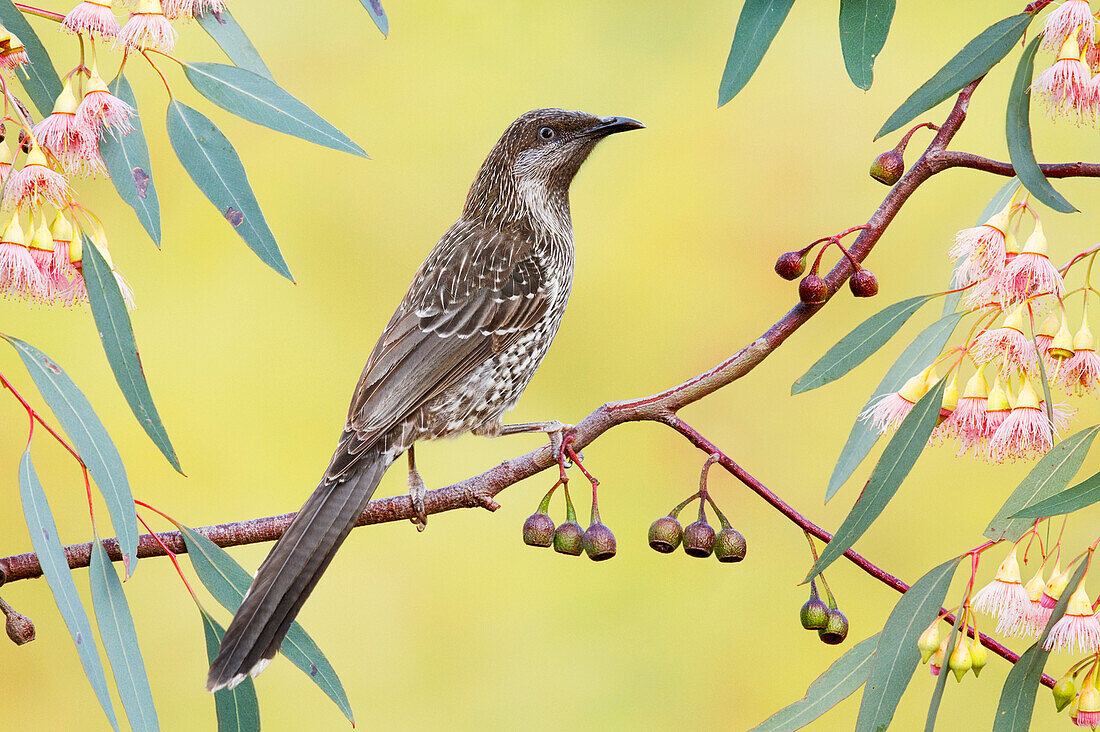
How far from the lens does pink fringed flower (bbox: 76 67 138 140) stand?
1182 mm

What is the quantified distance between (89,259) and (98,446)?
0.22 m

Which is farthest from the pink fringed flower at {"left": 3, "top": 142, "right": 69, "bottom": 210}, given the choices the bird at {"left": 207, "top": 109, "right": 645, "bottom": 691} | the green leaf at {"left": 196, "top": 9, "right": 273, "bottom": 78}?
the bird at {"left": 207, "top": 109, "right": 645, "bottom": 691}

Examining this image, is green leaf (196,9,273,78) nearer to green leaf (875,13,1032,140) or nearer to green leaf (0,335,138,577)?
green leaf (0,335,138,577)

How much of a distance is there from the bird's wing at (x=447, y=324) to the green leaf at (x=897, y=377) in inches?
24.8

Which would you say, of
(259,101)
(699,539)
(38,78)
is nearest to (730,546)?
(699,539)

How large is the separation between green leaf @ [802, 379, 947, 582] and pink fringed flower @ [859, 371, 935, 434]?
0.04 meters

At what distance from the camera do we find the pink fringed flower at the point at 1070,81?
109cm

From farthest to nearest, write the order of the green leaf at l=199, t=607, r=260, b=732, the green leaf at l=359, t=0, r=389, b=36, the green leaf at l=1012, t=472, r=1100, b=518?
the green leaf at l=199, t=607, r=260, b=732 → the green leaf at l=359, t=0, r=389, b=36 → the green leaf at l=1012, t=472, r=1100, b=518

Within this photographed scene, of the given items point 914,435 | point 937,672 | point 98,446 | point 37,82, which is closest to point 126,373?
point 98,446

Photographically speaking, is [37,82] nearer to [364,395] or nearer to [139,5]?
[139,5]

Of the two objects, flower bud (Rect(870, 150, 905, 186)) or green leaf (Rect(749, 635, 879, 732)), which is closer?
flower bud (Rect(870, 150, 905, 186))

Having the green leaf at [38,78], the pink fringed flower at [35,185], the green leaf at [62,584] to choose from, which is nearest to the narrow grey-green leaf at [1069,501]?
the green leaf at [62,584]

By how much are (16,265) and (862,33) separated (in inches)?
39.6

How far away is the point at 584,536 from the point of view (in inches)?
50.3
